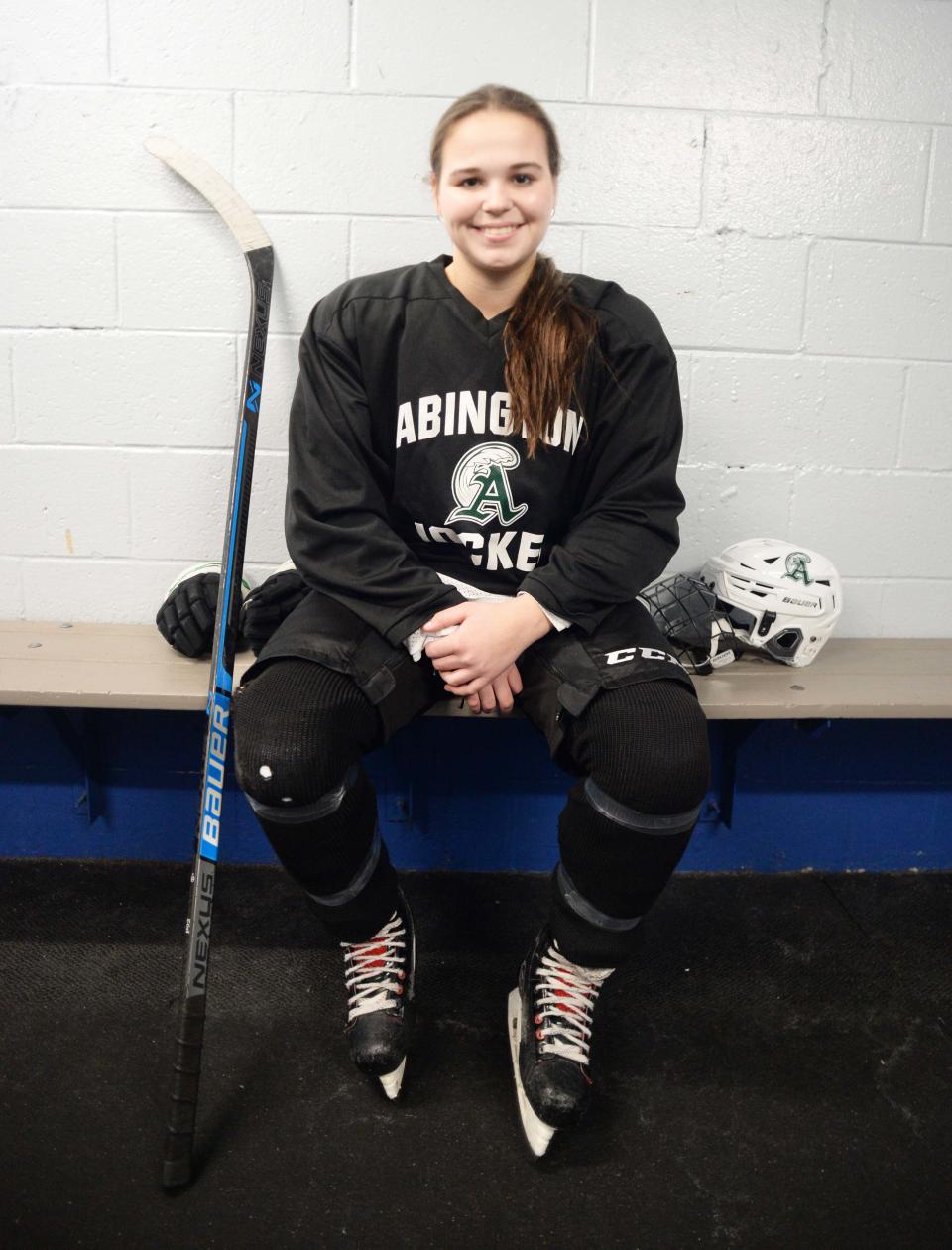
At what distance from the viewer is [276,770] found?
1179 mm

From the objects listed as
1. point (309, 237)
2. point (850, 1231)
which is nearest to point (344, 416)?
point (309, 237)

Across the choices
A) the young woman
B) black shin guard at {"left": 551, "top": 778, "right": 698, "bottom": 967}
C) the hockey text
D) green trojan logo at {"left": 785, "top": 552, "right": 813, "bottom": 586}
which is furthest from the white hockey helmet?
black shin guard at {"left": 551, "top": 778, "right": 698, "bottom": 967}

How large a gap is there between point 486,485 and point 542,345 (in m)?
0.22

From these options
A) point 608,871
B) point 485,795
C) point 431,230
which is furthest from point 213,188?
point 608,871

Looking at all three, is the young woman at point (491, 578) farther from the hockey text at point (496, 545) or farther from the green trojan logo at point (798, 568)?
the green trojan logo at point (798, 568)

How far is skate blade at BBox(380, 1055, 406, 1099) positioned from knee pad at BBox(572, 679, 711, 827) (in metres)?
0.46

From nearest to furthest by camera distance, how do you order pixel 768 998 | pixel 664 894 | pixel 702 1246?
1. pixel 702 1246
2. pixel 768 998
3. pixel 664 894

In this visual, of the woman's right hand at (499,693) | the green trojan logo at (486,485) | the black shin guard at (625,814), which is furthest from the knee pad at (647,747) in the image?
the green trojan logo at (486,485)

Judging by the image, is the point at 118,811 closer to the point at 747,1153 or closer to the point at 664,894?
the point at 664,894

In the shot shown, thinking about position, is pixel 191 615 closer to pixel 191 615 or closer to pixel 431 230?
pixel 191 615

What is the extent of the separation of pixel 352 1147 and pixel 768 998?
691 millimetres

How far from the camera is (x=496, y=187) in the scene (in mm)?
1299

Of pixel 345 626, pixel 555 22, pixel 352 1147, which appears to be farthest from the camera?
pixel 555 22

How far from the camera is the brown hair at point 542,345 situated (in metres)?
1.36
